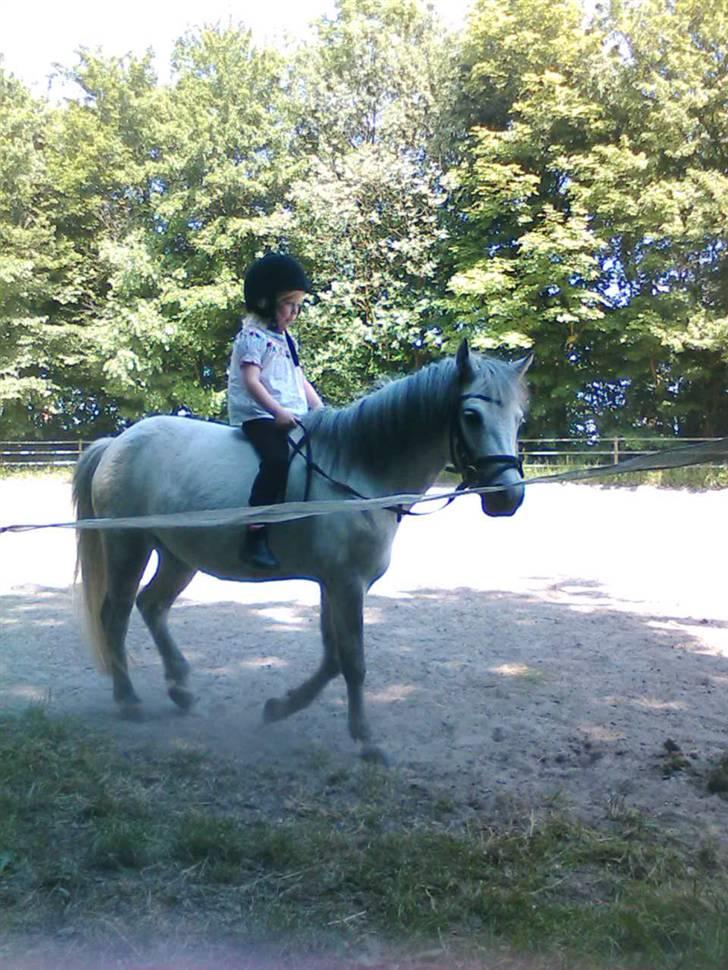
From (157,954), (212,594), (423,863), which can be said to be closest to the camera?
(157,954)

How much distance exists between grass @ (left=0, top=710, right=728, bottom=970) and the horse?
70 cm

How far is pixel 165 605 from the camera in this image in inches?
180

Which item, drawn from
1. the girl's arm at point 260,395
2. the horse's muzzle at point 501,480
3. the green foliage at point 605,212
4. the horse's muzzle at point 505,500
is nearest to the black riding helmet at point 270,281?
the girl's arm at point 260,395

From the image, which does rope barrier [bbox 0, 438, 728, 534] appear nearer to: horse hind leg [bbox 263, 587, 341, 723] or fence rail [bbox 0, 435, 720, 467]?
horse hind leg [bbox 263, 587, 341, 723]

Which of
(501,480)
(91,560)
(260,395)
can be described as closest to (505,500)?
(501,480)

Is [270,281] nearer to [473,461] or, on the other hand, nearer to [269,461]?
[269,461]

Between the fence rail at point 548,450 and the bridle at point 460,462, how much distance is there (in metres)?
12.9

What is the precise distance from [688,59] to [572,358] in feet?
22.1

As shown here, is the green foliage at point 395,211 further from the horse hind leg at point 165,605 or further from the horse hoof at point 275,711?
the horse hoof at point 275,711

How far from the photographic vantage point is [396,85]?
2130 cm

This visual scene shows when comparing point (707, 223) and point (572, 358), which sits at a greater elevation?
point (707, 223)

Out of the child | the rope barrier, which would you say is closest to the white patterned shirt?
the child

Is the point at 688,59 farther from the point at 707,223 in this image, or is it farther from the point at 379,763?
the point at 379,763

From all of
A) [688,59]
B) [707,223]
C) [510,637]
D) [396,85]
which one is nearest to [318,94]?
[396,85]
